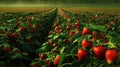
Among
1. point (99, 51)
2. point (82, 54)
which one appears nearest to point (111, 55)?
point (99, 51)

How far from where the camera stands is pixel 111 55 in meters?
3.16

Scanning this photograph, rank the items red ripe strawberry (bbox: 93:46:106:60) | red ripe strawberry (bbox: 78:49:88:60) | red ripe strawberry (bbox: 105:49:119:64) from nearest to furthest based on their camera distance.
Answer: red ripe strawberry (bbox: 105:49:119:64) → red ripe strawberry (bbox: 93:46:106:60) → red ripe strawberry (bbox: 78:49:88:60)

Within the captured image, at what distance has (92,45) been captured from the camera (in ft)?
12.0

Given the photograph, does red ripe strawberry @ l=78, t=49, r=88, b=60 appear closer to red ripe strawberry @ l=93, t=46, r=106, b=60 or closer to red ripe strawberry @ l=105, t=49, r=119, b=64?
red ripe strawberry @ l=93, t=46, r=106, b=60

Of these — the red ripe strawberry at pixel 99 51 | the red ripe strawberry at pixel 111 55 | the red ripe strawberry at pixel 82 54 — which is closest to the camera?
the red ripe strawberry at pixel 111 55

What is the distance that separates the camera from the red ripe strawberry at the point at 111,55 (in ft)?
10.4

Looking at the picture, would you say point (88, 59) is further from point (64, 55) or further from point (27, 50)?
point (27, 50)

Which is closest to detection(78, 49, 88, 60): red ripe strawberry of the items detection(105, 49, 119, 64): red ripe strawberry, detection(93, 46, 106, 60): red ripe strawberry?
detection(93, 46, 106, 60): red ripe strawberry

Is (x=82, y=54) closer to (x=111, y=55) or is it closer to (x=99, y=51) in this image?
(x=99, y=51)

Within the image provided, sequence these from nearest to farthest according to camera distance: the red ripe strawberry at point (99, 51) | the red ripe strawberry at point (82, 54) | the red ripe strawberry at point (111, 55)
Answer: the red ripe strawberry at point (111, 55) < the red ripe strawberry at point (99, 51) < the red ripe strawberry at point (82, 54)

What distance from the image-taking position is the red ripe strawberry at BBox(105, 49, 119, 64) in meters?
3.16

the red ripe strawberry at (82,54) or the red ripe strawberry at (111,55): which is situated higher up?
the red ripe strawberry at (111,55)

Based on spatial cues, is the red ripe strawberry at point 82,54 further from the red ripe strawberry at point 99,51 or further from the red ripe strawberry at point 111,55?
the red ripe strawberry at point 111,55

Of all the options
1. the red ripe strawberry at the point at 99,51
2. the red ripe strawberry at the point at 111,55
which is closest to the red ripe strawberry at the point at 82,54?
the red ripe strawberry at the point at 99,51
